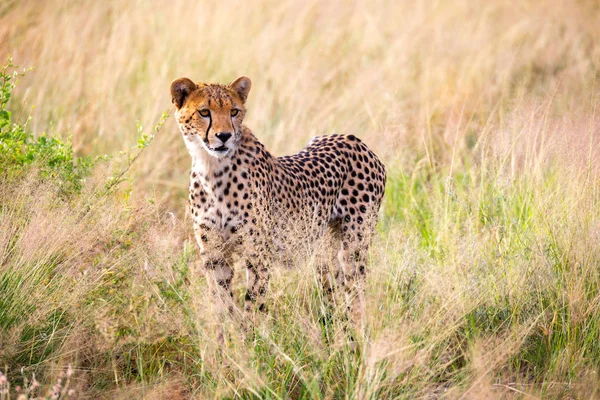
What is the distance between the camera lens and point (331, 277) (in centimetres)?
328

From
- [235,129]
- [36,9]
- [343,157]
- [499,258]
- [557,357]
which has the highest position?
[36,9]

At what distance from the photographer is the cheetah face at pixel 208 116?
3.31 meters

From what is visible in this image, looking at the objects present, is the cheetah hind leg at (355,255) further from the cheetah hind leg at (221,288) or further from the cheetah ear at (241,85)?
the cheetah ear at (241,85)

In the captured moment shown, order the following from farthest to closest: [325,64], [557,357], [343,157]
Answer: [325,64] → [343,157] → [557,357]

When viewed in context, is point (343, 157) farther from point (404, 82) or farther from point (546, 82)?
point (546, 82)

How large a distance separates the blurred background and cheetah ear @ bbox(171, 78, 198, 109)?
1.49 m

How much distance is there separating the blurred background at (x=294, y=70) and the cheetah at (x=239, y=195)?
1.03 metres

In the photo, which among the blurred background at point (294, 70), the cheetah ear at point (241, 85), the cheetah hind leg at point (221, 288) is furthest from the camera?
the blurred background at point (294, 70)

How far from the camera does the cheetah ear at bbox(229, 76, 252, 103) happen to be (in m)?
3.55

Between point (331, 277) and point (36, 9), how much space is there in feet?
14.1

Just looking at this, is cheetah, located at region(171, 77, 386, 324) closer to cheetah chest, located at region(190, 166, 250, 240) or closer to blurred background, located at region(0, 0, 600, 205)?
cheetah chest, located at region(190, 166, 250, 240)

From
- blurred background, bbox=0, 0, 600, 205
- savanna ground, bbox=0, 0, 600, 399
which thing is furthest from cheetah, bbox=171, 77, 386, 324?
blurred background, bbox=0, 0, 600, 205

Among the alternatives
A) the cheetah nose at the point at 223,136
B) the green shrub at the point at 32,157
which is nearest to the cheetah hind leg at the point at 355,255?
the cheetah nose at the point at 223,136

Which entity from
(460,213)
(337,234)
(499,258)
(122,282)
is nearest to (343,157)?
(337,234)
